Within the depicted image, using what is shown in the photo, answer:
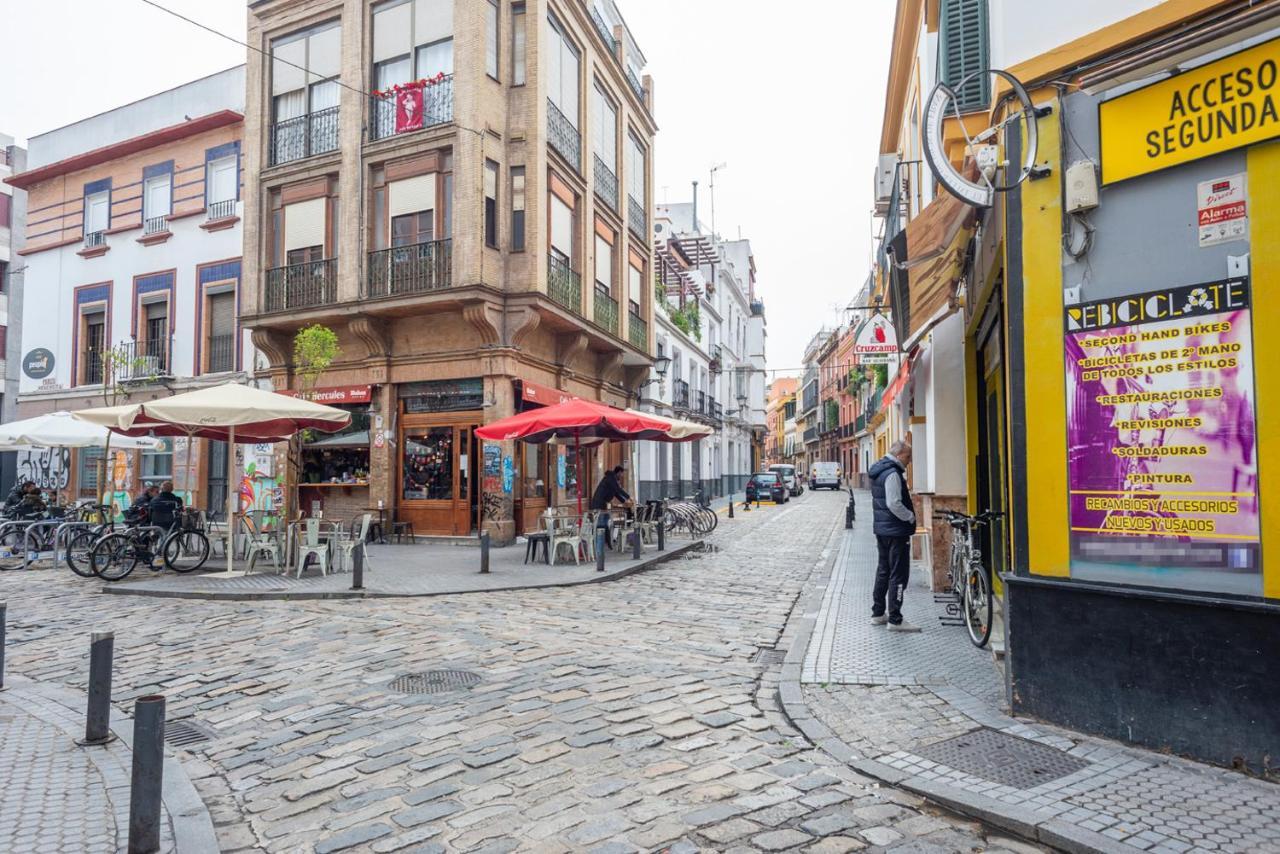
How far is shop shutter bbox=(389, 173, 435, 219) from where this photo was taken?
56.0 feet

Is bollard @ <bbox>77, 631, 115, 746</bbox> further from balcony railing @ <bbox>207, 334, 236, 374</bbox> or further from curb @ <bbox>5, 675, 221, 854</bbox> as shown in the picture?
balcony railing @ <bbox>207, 334, 236, 374</bbox>

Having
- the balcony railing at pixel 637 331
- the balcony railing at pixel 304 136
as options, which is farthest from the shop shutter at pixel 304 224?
the balcony railing at pixel 637 331

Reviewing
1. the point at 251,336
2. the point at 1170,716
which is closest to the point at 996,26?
the point at 1170,716

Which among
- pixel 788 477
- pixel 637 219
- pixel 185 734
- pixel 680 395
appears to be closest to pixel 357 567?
pixel 185 734

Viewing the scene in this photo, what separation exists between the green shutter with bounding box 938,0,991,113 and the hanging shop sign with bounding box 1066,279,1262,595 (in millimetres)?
4549

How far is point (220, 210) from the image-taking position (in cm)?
2098

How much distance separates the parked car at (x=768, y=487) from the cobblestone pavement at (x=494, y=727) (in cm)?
2587

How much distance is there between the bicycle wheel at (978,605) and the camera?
6559 millimetres

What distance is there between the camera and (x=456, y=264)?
1639cm

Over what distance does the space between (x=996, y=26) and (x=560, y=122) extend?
48.7 feet

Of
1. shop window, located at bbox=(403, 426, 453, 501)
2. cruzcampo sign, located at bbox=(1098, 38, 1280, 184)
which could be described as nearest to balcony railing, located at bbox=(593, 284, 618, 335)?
shop window, located at bbox=(403, 426, 453, 501)

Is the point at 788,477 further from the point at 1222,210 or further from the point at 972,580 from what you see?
the point at 1222,210

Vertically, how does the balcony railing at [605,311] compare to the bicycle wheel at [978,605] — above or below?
above

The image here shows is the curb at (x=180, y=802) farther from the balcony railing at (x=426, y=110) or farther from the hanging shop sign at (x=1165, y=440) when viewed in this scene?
the balcony railing at (x=426, y=110)
